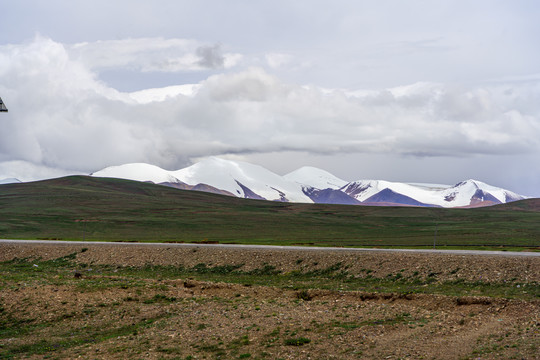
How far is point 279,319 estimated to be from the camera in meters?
27.3

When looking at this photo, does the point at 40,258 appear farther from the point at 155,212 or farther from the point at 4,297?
A: the point at 155,212

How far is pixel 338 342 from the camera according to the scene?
→ 23016mm

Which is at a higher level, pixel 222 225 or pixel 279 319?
pixel 279 319

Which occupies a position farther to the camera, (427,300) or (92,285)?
(92,285)

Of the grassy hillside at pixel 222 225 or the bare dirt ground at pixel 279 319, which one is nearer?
the bare dirt ground at pixel 279 319

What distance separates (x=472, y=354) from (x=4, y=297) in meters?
27.5

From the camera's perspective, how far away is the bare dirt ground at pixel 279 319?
73.4 feet

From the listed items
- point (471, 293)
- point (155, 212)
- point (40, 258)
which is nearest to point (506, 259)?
point (471, 293)

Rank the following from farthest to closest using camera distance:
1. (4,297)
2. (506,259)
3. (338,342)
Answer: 1. (506,259)
2. (4,297)
3. (338,342)

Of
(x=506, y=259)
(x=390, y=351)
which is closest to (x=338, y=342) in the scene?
(x=390, y=351)

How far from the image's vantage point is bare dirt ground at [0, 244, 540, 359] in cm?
2236

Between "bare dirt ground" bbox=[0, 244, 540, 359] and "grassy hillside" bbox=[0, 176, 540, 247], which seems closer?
"bare dirt ground" bbox=[0, 244, 540, 359]

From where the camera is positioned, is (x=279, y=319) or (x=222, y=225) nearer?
(x=279, y=319)

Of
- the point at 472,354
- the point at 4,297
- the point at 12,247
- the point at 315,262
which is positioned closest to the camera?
the point at 472,354
